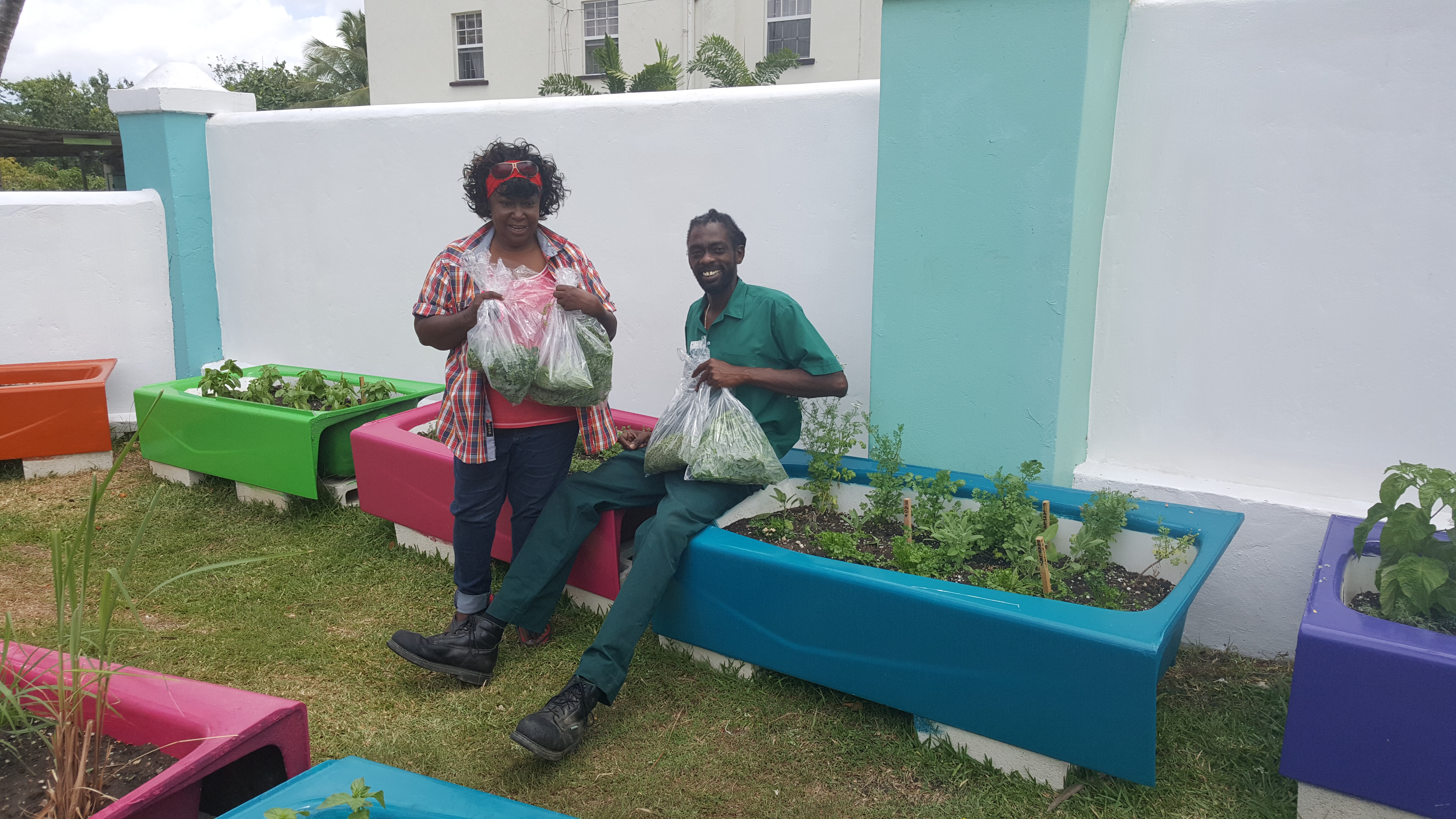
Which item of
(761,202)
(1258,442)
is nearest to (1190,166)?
(1258,442)

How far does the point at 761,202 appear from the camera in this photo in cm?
405

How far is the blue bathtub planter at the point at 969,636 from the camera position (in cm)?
217

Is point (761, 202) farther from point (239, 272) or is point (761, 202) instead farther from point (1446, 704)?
point (239, 272)

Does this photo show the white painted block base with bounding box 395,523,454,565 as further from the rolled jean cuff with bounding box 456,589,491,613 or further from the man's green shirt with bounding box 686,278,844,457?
the man's green shirt with bounding box 686,278,844,457

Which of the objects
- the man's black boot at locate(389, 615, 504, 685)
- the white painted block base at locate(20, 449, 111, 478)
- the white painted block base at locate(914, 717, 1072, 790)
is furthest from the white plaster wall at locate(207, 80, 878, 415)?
the man's black boot at locate(389, 615, 504, 685)

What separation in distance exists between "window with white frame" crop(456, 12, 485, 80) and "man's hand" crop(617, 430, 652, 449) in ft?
44.2

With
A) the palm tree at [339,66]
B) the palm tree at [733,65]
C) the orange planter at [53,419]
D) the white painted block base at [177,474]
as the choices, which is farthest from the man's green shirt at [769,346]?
the palm tree at [339,66]

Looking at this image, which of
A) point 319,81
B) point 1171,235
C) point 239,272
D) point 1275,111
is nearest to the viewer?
point 1275,111

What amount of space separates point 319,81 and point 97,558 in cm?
2168

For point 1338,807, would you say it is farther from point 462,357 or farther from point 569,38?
point 569,38

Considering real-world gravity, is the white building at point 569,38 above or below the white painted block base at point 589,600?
above

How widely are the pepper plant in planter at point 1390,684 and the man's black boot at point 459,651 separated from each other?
7.30 ft

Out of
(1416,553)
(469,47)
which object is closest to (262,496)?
(1416,553)

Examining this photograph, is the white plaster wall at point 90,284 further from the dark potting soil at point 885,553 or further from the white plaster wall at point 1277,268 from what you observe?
the white plaster wall at point 1277,268
